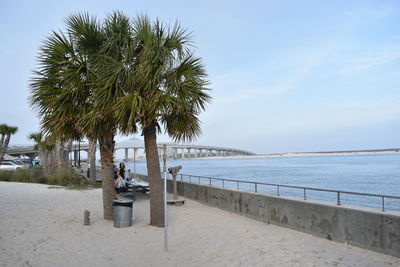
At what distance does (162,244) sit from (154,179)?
8.03ft

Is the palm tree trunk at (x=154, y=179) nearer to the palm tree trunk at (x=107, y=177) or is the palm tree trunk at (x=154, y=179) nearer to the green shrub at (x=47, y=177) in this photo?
the palm tree trunk at (x=107, y=177)

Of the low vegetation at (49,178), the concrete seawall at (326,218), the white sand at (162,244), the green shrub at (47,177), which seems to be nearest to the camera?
the white sand at (162,244)

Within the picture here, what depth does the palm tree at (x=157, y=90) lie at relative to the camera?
31.0ft

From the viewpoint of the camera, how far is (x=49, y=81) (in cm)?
1045

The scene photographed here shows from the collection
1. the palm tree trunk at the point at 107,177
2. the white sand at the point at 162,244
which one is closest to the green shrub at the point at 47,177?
the white sand at the point at 162,244

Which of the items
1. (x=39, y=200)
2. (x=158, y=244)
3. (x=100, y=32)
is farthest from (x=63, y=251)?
(x=39, y=200)

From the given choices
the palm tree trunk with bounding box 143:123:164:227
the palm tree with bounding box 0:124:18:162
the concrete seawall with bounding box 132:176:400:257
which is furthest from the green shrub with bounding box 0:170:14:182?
the palm tree trunk with bounding box 143:123:164:227

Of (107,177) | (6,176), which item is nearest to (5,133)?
(6,176)

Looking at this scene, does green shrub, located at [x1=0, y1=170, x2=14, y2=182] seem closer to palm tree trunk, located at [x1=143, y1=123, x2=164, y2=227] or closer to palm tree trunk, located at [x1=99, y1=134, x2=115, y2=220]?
palm tree trunk, located at [x1=99, y1=134, x2=115, y2=220]

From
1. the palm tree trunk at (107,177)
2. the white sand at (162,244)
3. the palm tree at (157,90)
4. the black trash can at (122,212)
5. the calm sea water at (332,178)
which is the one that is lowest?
the calm sea water at (332,178)

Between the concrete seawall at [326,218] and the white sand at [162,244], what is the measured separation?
0.76 ft

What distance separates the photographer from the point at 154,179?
1037 centimetres

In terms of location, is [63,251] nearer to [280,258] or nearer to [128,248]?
[128,248]

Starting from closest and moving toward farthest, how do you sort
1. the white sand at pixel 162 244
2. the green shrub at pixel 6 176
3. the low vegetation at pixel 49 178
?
the white sand at pixel 162 244
the low vegetation at pixel 49 178
the green shrub at pixel 6 176
